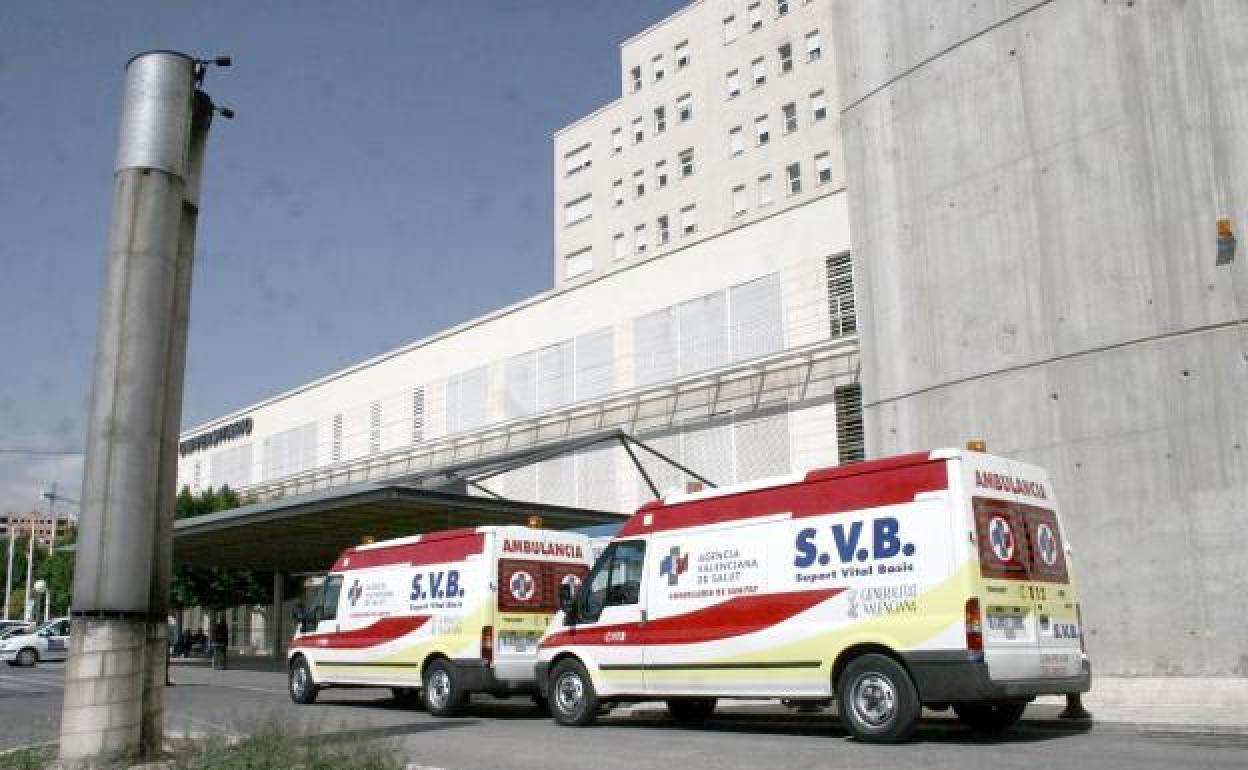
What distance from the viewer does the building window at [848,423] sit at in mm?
25672

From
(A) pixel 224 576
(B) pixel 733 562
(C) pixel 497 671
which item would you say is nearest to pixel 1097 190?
(B) pixel 733 562

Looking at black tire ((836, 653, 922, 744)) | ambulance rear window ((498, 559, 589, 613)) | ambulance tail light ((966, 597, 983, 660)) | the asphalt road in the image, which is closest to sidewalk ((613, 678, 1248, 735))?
the asphalt road

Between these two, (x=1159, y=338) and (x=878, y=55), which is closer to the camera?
(x=1159, y=338)

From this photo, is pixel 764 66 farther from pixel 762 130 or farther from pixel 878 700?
pixel 878 700

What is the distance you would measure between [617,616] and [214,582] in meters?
35.5

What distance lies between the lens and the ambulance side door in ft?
41.9

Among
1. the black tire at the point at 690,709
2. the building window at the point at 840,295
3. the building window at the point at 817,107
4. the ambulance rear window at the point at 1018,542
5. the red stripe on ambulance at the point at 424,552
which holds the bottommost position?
the black tire at the point at 690,709

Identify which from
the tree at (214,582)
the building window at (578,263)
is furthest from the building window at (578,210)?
the tree at (214,582)

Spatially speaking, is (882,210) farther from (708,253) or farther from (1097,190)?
(708,253)

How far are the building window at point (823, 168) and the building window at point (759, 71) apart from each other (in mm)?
4055

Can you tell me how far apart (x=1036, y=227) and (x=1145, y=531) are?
4.69m

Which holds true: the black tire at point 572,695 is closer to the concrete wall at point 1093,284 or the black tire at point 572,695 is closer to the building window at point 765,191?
the concrete wall at point 1093,284

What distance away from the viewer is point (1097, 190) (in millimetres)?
16781

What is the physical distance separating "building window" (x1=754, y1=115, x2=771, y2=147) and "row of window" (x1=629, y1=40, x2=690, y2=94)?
16.5ft
